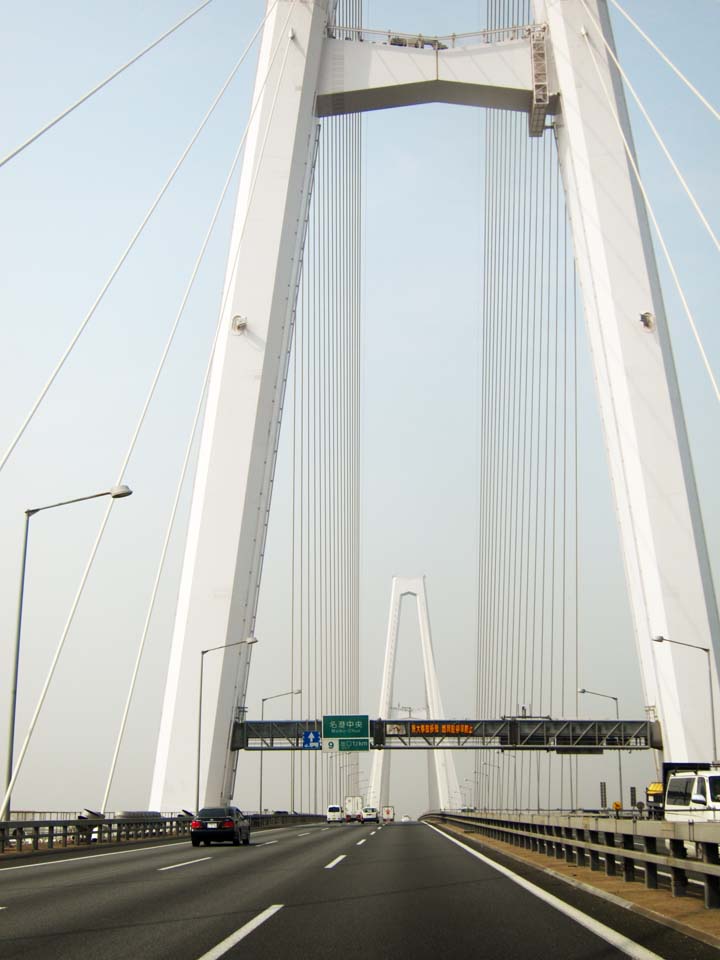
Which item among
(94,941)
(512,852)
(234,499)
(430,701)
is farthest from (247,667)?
(430,701)

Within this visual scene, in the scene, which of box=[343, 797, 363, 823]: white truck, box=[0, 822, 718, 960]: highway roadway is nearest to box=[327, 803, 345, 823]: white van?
Result: box=[343, 797, 363, 823]: white truck

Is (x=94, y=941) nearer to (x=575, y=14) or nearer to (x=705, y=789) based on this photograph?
(x=705, y=789)

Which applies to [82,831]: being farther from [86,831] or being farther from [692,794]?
[692,794]

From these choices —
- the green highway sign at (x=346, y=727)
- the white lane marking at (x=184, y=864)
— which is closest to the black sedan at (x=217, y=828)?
the white lane marking at (x=184, y=864)

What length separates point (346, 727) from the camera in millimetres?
70625

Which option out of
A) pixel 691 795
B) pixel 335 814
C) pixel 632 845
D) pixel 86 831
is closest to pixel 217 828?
pixel 86 831

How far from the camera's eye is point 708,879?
371 inches

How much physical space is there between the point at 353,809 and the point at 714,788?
248ft

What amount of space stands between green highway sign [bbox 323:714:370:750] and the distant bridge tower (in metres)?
22.8

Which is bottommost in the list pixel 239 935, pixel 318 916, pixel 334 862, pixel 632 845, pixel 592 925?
pixel 239 935

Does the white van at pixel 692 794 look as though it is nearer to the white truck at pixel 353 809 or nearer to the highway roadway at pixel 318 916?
the highway roadway at pixel 318 916

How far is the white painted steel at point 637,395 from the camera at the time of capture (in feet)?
129

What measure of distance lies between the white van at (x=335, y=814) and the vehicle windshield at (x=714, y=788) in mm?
66230

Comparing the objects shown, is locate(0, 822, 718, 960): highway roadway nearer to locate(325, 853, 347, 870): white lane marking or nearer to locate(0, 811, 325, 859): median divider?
locate(325, 853, 347, 870): white lane marking
